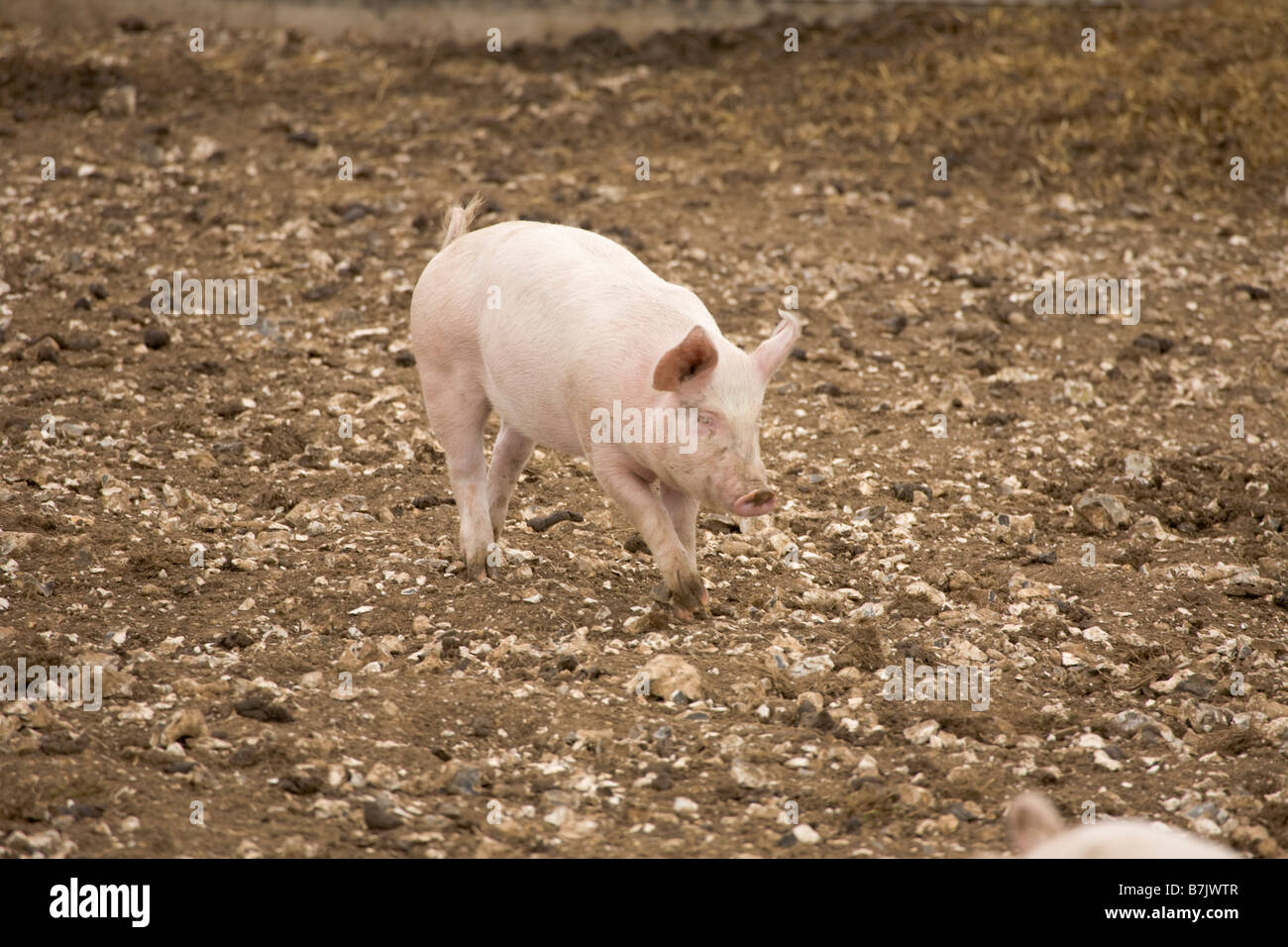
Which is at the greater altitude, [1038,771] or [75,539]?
[75,539]

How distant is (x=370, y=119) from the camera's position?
10125 mm

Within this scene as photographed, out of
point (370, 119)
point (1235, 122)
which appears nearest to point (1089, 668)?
point (1235, 122)

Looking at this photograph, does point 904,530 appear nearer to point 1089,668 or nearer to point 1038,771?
point 1089,668

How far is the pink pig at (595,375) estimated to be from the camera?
439 centimetres

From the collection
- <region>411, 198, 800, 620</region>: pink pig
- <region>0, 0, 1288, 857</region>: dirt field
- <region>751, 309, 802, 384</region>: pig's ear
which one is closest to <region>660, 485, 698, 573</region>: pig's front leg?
<region>411, 198, 800, 620</region>: pink pig

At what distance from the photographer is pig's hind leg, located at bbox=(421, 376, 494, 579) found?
5.18 metres

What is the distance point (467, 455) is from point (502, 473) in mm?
245

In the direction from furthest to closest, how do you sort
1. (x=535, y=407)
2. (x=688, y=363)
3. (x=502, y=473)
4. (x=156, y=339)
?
(x=156, y=339), (x=502, y=473), (x=535, y=407), (x=688, y=363)

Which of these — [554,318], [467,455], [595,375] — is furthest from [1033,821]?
[467,455]

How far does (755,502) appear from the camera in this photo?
432 centimetres

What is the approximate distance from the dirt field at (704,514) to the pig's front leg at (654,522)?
0.15 metres

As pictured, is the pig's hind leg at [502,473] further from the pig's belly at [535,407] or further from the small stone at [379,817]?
the small stone at [379,817]

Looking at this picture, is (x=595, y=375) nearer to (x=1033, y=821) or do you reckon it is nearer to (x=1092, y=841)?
(x=1033, y=821)
